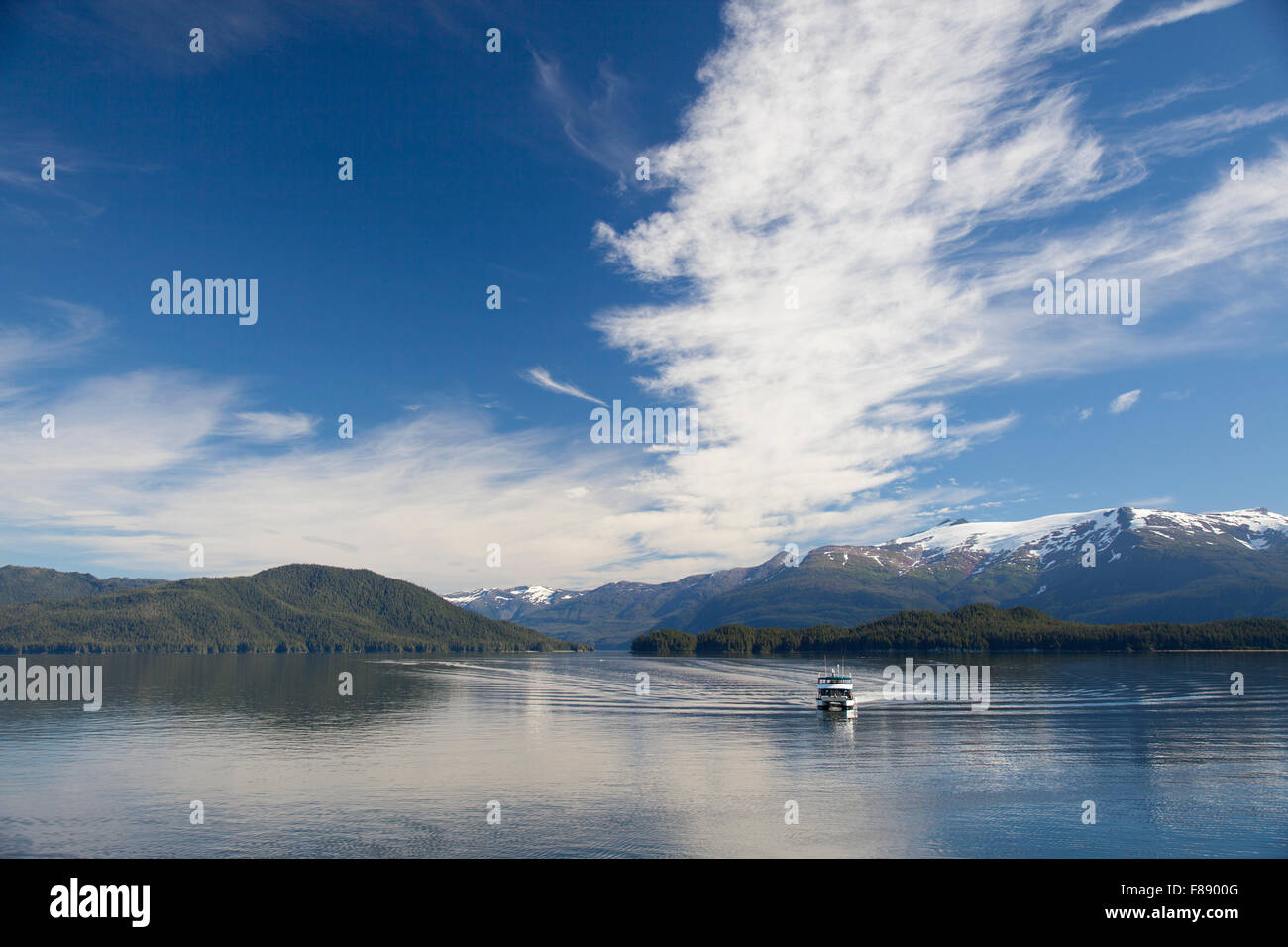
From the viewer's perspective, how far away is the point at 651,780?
63312 millimetres

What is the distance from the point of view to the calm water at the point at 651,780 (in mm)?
45750

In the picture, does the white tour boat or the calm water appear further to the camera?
the white tour boat

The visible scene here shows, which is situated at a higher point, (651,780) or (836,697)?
(651,780)

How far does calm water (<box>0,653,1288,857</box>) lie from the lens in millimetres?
45750

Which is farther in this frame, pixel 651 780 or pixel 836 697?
pixel 836 697

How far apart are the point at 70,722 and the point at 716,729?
8395 centimetres

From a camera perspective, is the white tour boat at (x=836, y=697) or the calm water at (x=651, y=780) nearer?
the calm water at (x=651, y=780)
